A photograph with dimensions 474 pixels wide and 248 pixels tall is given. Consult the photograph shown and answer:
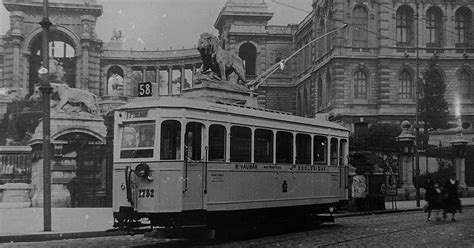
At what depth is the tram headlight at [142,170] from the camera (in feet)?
47.3

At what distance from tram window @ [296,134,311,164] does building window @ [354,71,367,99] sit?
4134 cm

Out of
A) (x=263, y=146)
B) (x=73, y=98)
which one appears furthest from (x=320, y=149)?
(x=73, y=98)

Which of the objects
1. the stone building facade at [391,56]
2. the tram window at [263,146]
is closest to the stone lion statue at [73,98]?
the tram window at [263,146]

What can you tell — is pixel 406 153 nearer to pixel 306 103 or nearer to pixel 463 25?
pixel 463 25

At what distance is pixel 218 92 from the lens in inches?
1066

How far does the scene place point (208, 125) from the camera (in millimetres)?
15344

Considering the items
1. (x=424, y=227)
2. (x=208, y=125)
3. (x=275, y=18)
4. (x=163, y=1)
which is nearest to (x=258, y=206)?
(x=208, y=125)

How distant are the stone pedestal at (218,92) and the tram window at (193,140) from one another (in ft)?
37.3

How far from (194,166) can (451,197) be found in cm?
1128

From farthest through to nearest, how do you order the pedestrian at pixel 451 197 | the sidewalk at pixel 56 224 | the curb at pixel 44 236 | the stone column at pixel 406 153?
1. the stone column at pixel 406 153
2. the pedestrian at pixel 451 197
3. the sidewalk at pixel 56 224
4. the curb at pixel 44 236

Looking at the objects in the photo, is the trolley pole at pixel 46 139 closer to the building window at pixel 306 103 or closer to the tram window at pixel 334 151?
the tram window at pixel 334 151

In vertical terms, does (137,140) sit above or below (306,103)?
below

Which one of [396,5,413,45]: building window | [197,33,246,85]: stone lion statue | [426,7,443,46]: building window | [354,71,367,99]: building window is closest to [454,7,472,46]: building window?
[426,7,443,46]: building window

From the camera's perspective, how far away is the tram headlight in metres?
14.4
